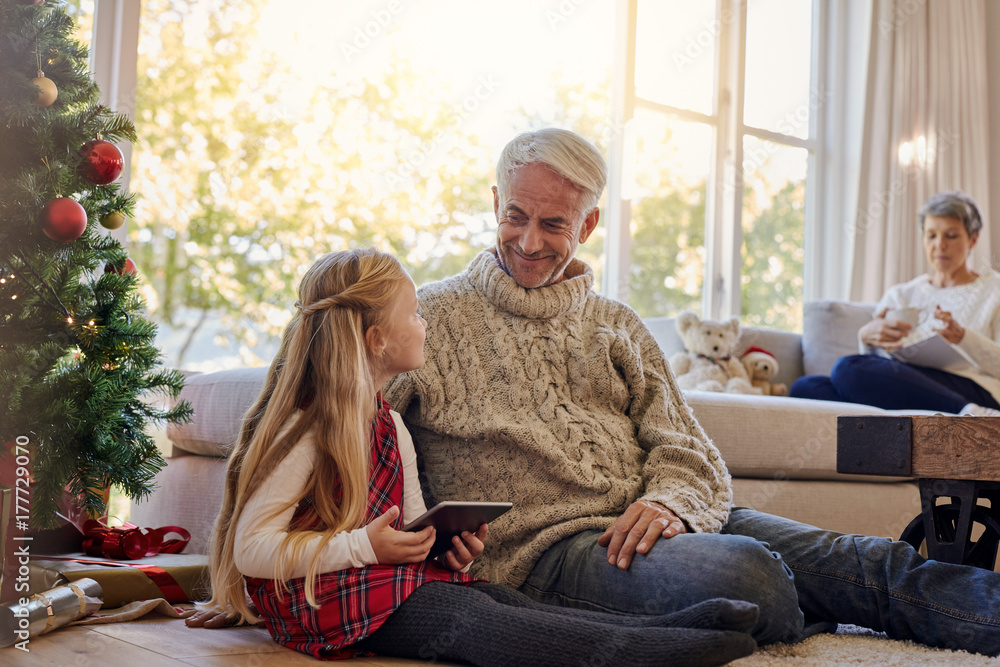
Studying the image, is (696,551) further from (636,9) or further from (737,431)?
(636,9)

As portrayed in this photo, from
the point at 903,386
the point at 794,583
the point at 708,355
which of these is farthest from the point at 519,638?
the point at 903,386

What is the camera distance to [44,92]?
4.99 feet

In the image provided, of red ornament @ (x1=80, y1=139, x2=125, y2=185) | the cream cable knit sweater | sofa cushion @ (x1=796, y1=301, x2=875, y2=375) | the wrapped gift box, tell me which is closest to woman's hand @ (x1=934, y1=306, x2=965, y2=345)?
sofa cushion @ (x1=796, y1=301, x2=875, y2=375)

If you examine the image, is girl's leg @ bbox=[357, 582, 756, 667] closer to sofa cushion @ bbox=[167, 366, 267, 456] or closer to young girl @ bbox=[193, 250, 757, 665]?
young girl @ bbox=[193, 250, 757, 665]

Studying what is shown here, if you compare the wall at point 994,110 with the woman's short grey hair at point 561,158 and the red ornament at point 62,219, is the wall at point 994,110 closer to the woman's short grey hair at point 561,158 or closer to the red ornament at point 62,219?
the woman's short grey hair at point 561,158

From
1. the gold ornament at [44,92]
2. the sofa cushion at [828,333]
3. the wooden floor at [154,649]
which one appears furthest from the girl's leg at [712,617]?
the sofa cushion at [828,333]

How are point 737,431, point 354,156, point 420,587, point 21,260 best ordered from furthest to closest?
point 354,156, point 737,431, point 21,260, point 420,587

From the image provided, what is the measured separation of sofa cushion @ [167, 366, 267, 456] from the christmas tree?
0.92ft

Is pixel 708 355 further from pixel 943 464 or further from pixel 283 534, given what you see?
pixel 283 534

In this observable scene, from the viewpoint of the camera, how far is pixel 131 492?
159 centimetres

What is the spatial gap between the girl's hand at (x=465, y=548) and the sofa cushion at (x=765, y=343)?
1.92 metres

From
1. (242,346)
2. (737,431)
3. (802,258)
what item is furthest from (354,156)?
(737,431)

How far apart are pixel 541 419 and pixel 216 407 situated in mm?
846

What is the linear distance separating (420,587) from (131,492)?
0.68 meters
